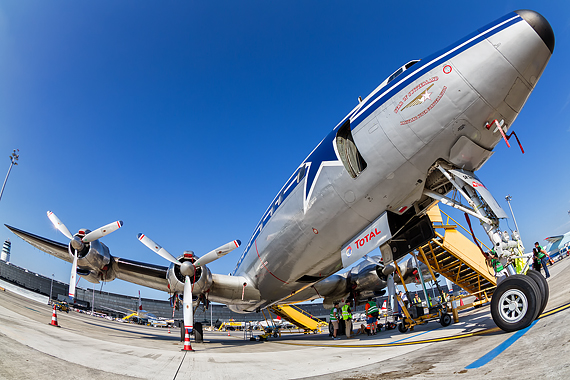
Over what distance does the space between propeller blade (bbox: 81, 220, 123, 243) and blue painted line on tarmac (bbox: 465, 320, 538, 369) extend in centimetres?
1125

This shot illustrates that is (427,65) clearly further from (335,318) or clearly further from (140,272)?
(140,272)

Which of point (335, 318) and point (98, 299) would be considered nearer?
point (335, 318)

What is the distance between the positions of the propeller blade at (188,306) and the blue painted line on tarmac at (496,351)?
26.2 feet

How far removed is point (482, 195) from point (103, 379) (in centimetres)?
703

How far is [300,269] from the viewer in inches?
398

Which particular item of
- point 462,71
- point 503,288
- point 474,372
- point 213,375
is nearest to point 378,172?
point 462,71

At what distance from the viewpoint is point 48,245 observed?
1217 cm

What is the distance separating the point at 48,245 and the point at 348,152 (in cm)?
1280

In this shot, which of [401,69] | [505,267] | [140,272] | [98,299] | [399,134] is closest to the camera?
[505,267]

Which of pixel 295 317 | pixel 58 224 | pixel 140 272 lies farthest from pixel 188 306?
pixel 295 317

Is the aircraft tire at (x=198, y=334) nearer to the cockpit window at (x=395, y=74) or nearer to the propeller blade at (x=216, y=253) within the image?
the propeller blade at (x=216, y=253)

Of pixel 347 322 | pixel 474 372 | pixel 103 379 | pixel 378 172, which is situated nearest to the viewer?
pixel 474 372

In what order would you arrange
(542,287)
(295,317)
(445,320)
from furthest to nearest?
(295,317) → (445,320) → (542,287)

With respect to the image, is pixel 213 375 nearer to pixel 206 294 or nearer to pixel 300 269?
pixel 300 269
